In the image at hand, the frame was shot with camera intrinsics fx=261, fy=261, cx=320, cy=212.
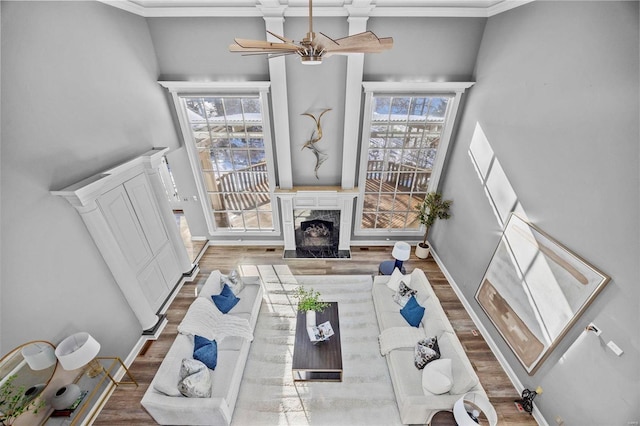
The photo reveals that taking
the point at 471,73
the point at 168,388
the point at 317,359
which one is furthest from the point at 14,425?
the point at 471,73

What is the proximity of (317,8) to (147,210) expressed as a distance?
406cm

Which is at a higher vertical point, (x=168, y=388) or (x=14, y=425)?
(x=14, y=425)

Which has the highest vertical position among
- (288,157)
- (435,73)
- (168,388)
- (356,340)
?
(435,73)

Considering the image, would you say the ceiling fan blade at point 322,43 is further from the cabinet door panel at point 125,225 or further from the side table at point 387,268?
the side table at point 387,268

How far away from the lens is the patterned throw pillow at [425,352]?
3.26 metres

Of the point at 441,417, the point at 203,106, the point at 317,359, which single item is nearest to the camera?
the point at 441,417

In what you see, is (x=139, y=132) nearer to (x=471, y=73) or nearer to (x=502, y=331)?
(x=471, y=73)

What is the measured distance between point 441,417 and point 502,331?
1598mm

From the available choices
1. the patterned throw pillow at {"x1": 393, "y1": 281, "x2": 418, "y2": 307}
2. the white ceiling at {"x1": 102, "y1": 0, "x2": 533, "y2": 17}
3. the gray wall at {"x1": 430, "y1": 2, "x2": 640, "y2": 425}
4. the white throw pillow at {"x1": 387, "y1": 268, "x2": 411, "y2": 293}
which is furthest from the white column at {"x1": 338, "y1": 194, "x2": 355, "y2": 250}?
the white ceiling at {"x1": 102, "y1": 0, "x2": 533, "y2": 17}

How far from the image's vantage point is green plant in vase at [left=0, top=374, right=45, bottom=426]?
7.59 feet

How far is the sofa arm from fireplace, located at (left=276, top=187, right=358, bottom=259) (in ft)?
10.7

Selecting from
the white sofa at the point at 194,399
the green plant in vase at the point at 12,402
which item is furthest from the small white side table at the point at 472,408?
the green plant in vase at the point at 12,402

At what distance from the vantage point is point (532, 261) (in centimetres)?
317

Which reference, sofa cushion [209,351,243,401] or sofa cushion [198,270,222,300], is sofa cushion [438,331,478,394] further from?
sofa cushion [198,270,222,300]
